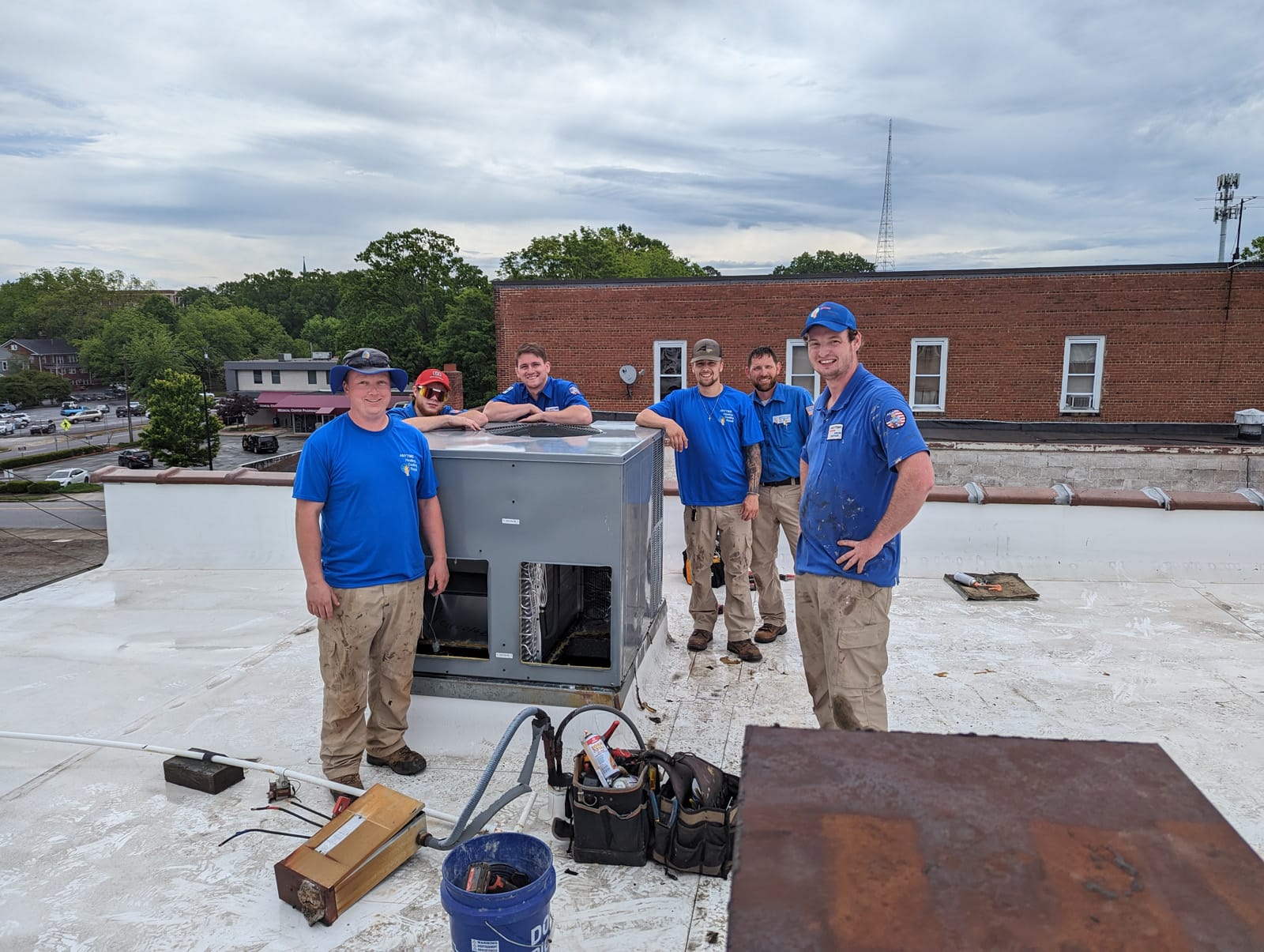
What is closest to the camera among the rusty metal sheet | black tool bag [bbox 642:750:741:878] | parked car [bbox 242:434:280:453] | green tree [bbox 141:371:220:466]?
the rusty metal sheet

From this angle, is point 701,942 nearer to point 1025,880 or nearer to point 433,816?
point 433,816

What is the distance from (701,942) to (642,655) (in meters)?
1.80

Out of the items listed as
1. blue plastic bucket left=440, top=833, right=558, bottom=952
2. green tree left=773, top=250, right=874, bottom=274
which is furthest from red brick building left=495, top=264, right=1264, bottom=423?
green tree left=773, top=250, right=874, bottom=274

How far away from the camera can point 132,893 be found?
289 cm

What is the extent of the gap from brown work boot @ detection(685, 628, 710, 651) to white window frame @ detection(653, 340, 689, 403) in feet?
42.8

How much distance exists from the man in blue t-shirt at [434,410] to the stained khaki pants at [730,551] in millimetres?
1453

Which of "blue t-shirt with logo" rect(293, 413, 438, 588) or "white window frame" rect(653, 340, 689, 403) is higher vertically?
"white window frame" rect(653, 340, 689, 403)

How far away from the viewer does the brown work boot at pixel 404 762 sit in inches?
146

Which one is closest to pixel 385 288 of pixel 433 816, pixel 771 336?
pixel 771 336

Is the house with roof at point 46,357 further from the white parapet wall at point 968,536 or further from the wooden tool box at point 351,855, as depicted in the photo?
the wooden tool box at point 351,855

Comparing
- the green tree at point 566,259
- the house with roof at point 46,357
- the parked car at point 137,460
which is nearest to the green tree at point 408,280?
the green tree at point 566,259

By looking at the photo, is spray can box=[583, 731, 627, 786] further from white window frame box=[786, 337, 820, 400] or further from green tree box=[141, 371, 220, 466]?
green tree box=[141, 371, 220, 466]

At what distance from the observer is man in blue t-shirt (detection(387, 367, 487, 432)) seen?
4.43m

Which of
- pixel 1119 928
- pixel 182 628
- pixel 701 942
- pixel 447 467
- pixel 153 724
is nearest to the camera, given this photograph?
pixel 1119 928
